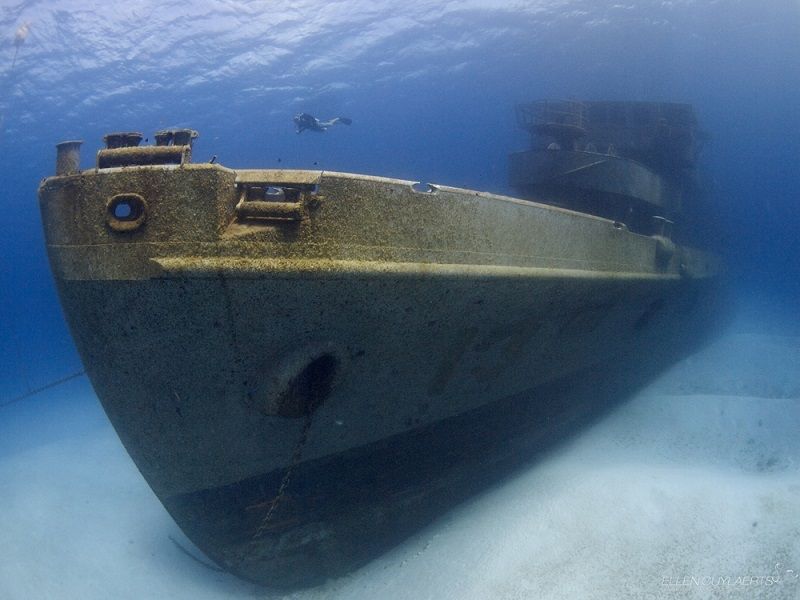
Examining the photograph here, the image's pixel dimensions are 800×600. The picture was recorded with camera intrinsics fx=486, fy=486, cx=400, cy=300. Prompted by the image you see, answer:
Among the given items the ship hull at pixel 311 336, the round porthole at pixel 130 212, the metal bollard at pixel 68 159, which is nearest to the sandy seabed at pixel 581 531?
the ship hull at pixel 311 336

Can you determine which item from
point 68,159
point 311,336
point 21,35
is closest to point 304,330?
point 311,336

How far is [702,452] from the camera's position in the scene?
239 inches

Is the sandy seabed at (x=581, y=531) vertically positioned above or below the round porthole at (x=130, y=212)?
below

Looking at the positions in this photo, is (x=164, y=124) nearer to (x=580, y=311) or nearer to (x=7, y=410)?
(x=7, y=410)

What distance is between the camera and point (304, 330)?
9.73 feet

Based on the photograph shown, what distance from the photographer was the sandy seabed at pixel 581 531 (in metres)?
3.75

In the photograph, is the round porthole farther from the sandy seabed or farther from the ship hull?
the sandy seabed

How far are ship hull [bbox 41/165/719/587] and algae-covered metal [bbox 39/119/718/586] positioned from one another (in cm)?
1

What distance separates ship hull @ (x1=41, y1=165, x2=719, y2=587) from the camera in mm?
2727

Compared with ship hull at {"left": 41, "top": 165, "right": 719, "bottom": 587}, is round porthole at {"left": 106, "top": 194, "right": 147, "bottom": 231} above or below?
above

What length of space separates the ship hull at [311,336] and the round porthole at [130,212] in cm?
3

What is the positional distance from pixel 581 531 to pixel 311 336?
9.85 ft

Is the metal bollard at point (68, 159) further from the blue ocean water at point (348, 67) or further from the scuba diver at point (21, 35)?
the scuba diver at point (21, 35)

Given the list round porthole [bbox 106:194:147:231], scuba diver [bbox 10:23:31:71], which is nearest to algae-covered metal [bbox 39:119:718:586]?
round porthole [bbox 106:194:147:231]
